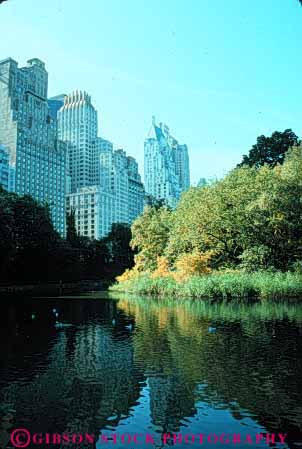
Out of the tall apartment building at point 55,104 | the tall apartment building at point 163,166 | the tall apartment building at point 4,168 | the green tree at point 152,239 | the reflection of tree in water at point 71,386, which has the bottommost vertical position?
the reflection of tree in water at point 71,386

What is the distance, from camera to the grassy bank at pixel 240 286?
1045 inches

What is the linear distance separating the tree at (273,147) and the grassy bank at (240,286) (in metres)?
26.7

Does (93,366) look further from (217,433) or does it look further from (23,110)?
(23,110)

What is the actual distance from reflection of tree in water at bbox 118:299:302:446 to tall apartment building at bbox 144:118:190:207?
141 meters

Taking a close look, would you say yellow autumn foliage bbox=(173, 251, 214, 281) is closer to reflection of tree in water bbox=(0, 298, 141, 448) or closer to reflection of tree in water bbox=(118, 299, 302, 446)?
reflection of tree in water bbox=(118, 299, 302, 446)

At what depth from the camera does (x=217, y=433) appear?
578 centimetres

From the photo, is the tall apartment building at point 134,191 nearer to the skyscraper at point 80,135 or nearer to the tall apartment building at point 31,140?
the skyscraper at point 80,135

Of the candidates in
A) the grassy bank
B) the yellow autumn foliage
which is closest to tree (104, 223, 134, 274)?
the yellow autumn foliage

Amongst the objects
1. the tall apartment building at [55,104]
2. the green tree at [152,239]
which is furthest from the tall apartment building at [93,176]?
the green tree at [152,239]

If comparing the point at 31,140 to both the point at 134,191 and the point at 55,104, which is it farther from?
the point at 55,104

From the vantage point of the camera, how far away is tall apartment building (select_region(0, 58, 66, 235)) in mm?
129250

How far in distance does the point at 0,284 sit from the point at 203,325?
4040 cm

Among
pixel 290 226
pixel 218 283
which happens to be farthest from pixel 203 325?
pixel 290 226

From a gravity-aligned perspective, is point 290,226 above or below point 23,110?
below
